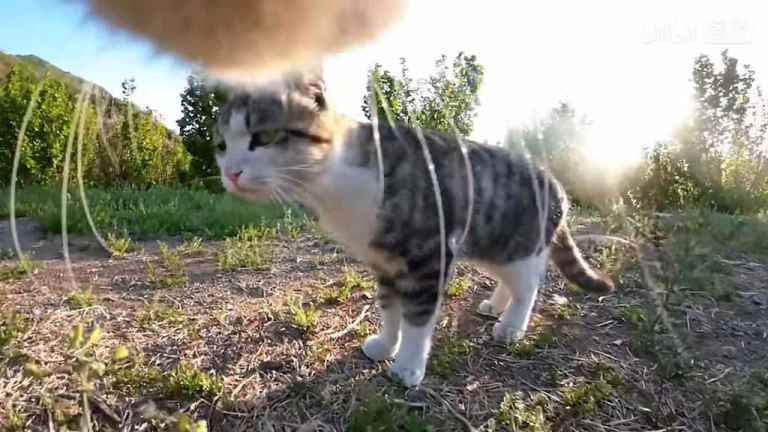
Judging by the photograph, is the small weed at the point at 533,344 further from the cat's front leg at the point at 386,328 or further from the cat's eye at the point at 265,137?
the cat's eye at the point at 265,137

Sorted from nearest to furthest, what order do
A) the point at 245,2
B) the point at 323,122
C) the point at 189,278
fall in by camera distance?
1. the point at 245,2
2. the point at 323,122
3. the point at 189,278

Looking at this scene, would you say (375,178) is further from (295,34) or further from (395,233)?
(295,34)

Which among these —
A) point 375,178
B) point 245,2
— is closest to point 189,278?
point 375,178

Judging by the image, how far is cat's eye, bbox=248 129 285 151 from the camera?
109 cm

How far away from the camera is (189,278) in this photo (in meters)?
2.02

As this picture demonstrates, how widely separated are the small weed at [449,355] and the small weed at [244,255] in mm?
800

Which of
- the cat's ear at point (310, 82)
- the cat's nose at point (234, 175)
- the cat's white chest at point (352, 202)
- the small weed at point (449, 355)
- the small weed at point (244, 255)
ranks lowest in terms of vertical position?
the small weed at point (449, 355)

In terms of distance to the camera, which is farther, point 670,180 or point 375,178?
point 670,180

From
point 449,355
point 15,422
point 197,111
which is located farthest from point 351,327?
point 197,111

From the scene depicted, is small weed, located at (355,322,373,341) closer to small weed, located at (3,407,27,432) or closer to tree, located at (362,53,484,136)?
small weed, located at (3,407,27,432)

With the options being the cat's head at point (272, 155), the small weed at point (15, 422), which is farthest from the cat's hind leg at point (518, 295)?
the small weed at point (15, 422)

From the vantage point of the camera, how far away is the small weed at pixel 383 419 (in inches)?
48.3

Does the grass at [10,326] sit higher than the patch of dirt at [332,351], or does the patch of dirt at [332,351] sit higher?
the grass at [10,326]

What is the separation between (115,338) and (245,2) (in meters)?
1.40
